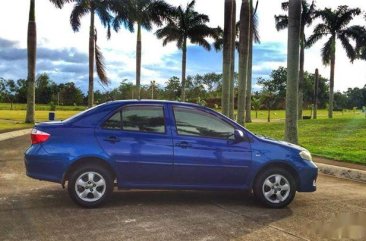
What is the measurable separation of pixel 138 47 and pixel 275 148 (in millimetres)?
40070

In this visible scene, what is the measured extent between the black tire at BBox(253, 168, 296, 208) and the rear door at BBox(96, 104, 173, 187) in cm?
141

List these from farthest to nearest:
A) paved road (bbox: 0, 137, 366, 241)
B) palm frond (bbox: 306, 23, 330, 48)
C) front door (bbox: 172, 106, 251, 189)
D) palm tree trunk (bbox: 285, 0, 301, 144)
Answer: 1. palm frond (bbox: 306, 23, 330, 48)
2. palm tree trunk (bbox: 285, 0, 301, 144)
3. front door (bbox: 172, 106, 251, 189)
4. paved road (bbox: 0, 137, 366, 241)

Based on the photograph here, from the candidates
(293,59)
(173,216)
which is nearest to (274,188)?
(173,216)

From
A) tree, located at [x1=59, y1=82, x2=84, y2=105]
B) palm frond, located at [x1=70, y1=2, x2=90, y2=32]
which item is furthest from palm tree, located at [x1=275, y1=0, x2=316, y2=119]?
tree, located at [x1=59, y1=82, x2=84, y2=105]

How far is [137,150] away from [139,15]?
33.2 meters

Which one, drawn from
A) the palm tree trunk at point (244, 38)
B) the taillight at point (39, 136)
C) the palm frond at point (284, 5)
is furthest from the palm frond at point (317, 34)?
the taillight at point (39, 136)

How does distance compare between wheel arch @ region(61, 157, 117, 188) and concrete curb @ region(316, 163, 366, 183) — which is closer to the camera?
wheel arch @ region(61, 157, 117, 188)

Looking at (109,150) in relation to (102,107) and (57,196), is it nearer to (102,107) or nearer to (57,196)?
(102,107)

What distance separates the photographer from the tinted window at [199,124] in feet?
24.8

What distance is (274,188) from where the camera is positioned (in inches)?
301

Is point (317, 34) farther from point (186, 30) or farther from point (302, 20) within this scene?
point (186, 30)

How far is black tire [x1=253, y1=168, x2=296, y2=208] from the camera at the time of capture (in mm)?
7602

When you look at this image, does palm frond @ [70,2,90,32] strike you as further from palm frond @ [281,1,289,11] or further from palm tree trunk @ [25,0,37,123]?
palm frond @ [281,1,289,11]

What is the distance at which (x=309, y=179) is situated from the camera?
779 centimetres
